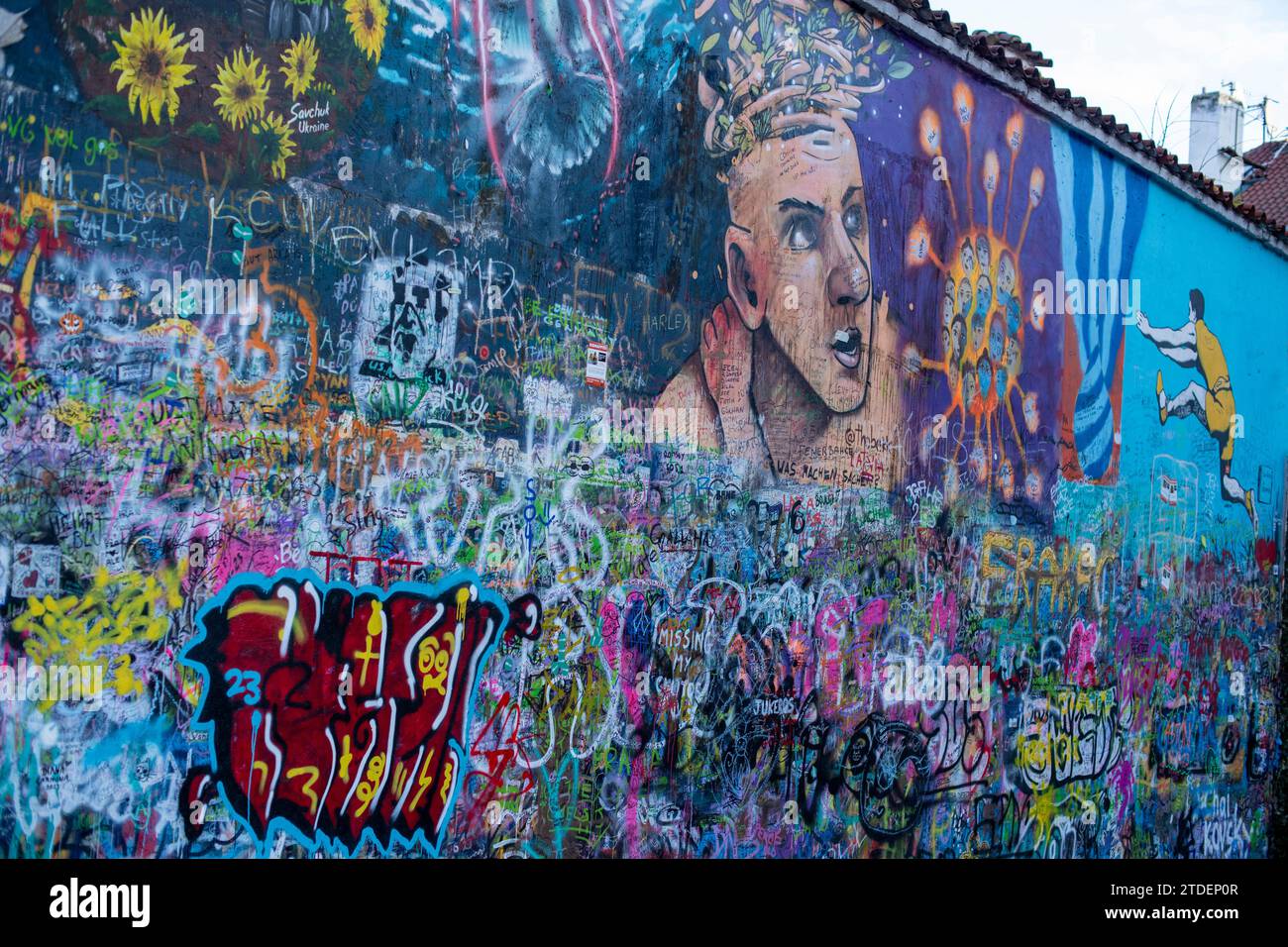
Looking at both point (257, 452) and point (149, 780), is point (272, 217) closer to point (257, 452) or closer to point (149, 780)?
point (257, 452)

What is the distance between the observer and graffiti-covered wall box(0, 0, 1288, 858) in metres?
5.66

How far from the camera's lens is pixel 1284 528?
14.6 meters

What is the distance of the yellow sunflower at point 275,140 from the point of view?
616 centimetres

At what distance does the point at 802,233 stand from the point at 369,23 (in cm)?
341

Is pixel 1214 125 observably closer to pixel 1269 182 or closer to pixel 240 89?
pixel 1269 182

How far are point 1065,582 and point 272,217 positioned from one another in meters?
7.75

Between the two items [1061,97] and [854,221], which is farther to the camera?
[1061,97]

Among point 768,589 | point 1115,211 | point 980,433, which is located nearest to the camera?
point 768,589

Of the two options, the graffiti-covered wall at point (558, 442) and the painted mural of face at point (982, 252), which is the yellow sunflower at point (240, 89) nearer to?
the graffiti-covered wall at point (558, 442)

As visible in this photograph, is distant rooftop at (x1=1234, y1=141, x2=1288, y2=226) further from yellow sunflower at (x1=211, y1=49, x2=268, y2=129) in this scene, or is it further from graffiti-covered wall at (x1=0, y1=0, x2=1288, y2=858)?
yellow sunflower at (x1=211, y1=49, x2=268, y2=129)

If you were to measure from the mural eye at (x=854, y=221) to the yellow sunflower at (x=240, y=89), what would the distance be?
14.3ft

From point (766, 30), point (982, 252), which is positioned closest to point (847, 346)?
point (982, 252)

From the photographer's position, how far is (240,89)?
608 cm
